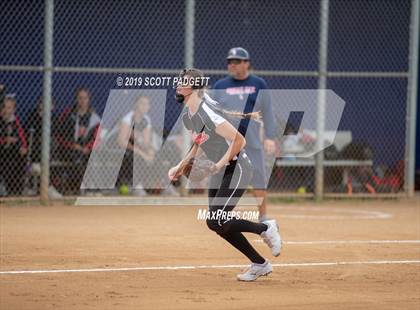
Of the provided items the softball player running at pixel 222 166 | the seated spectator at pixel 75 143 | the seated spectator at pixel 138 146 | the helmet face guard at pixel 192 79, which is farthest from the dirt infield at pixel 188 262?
the helmet face guard at pixel 192 79

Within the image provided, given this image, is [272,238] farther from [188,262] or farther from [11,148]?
[11,148]

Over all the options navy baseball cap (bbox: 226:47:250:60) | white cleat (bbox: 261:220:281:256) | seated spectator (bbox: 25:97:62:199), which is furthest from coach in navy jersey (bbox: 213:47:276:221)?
seated spectator (bbox: 25:97:62:199)

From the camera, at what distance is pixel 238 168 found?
8.32 m

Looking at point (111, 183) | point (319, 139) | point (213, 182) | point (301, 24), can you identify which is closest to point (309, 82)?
point (301, 24)

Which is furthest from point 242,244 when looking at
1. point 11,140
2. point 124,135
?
point 11,140

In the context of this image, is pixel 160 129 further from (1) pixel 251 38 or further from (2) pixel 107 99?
(1) pixel 251 38

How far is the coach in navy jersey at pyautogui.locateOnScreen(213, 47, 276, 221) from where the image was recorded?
37.2 feet

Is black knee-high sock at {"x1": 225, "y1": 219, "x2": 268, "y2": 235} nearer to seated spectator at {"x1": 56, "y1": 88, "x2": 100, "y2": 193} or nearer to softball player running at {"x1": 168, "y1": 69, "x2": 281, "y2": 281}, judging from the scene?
softball player running at {"x1": 168, "y1": 69, "x2": 281, "y2": 281}

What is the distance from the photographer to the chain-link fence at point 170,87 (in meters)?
15.4

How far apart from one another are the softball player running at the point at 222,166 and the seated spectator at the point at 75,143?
285 inches

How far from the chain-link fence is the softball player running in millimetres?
6615

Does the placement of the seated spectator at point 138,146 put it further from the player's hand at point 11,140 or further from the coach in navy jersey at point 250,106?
the coach in navy jersey at point 250,106

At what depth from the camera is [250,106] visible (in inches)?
461

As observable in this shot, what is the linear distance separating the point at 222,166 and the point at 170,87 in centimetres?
868
